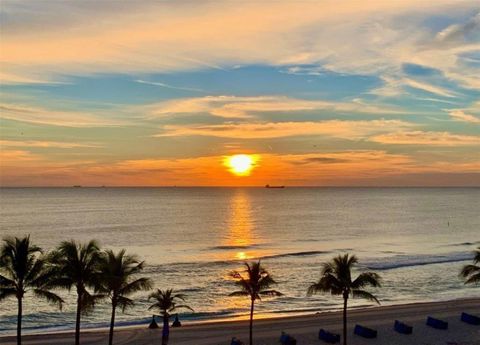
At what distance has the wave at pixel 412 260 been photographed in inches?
3310

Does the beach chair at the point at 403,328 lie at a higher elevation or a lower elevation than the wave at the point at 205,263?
lower

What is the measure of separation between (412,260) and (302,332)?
2129 inches

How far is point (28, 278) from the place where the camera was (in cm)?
2781

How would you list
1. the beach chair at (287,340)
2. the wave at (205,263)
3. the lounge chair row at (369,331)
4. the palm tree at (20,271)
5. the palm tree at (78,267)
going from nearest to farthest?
the palm tree at (20,271)
the palm tree at (78,267)
the beach chair at (287,340)
the lounge chair row at (369,331)
the wave at (205,263)

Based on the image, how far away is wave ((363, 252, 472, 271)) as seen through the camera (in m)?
84.1

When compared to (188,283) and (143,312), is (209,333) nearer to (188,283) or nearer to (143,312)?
(143,312)

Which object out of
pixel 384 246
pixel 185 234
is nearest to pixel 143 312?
pixel 384 246

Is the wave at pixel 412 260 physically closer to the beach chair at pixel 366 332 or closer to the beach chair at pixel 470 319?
the beach chair at pixel 470 319

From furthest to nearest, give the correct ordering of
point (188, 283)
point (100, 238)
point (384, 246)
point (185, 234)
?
point (185, 234) < point (100, 238) < point (384, 246) < point (188, 283)

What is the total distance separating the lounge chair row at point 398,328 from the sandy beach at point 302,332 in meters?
0.42

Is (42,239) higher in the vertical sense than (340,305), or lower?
higher

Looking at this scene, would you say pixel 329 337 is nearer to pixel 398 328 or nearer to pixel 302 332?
pixel 302 332

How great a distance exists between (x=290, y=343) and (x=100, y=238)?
90227 mm

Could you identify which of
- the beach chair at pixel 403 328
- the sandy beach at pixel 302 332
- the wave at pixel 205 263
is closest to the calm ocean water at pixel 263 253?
the wave at pixel 205 263
